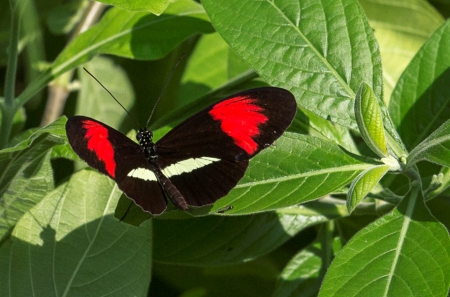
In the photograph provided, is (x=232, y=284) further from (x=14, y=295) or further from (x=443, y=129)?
(x=443, y=129)

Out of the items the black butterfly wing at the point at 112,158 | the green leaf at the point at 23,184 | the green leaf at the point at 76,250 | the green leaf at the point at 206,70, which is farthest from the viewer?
the green leaf at the point at 206,70

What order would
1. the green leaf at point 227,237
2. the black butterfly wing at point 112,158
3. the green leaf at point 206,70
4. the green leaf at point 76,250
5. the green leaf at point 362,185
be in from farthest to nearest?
the green leaf at point 206,70
the green leaf at point 227,237
the green leaf at point 76,250
the black butterfly wing at point 112,158
the green leaf at point 362,185

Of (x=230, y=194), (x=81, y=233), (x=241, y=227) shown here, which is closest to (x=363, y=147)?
(x=241, y=227)

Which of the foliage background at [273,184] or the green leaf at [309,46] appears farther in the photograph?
the green leaf at [309,46]

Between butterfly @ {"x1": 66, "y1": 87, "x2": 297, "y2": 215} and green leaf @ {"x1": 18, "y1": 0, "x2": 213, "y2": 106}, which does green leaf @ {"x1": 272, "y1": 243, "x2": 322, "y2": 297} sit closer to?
butterfly @ {"x1": 66, "y1": 87, "x2": 297, "y2": 215}

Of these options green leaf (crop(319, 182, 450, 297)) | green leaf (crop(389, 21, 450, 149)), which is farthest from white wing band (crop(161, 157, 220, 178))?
green leaf (crop(389, 21, 450, 149))

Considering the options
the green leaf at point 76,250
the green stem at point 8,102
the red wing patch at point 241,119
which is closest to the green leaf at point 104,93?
the green stem at point 8,102

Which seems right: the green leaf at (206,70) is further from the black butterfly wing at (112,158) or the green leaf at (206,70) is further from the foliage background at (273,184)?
the black butterfly wing at (112,158)
